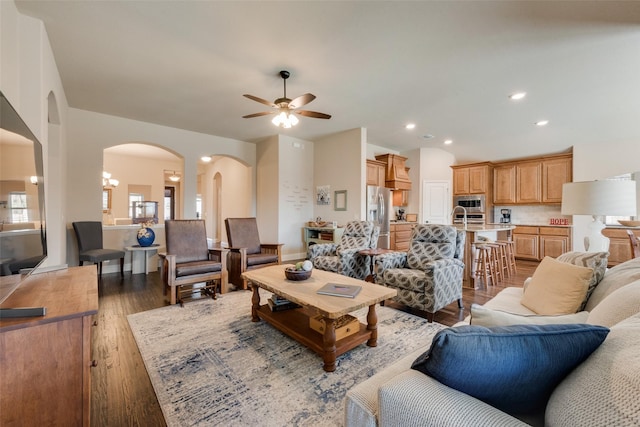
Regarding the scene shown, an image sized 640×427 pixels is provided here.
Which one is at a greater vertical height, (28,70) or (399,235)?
(28,70)

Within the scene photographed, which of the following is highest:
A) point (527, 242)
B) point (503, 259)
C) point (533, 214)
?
point (533, 214)

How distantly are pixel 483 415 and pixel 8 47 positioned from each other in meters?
3.37

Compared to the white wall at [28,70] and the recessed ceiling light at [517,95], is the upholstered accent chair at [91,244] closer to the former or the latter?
the white wall at [28,70]

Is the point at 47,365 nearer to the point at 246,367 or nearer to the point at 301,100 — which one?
the point at 246,367

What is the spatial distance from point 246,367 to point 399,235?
508 centimetres

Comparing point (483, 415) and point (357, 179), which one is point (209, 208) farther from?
point (483, 415)

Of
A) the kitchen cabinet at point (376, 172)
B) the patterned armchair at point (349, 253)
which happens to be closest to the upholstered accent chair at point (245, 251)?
the patterned armchair at point (349, 253)

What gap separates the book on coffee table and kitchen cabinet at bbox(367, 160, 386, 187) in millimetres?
4004

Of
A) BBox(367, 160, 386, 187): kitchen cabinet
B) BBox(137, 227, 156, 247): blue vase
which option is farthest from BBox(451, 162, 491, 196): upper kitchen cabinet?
BBox(137, 227, 156, 247): blue vase

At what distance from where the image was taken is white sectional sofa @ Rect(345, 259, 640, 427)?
1.99ft

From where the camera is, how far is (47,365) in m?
1.21

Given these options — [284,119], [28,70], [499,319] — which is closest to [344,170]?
[284,119]

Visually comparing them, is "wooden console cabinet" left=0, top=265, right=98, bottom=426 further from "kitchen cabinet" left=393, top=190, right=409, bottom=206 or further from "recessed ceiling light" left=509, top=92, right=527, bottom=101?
"kitchen cabinet" left=393, top=190, right=409, bottom=206

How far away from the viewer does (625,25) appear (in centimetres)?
238
